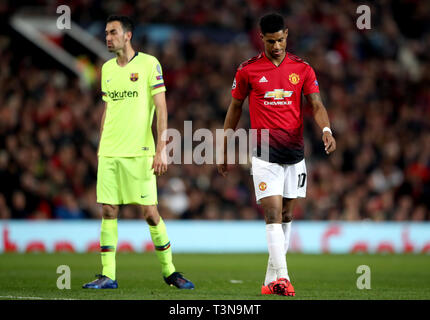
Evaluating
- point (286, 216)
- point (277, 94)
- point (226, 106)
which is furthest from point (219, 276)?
point (226, 106)

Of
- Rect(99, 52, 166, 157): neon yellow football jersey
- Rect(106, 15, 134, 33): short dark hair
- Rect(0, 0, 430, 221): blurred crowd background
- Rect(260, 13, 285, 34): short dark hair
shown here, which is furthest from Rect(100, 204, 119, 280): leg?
Rect(0, 0, 430, 221): blurred crowd background

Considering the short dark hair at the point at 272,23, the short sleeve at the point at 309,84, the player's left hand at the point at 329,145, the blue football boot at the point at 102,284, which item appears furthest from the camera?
the blue football boot at the point at 102,284

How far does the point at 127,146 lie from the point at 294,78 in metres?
1.80

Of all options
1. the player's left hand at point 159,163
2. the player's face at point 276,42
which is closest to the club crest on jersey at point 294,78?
the player's face at point 276,42

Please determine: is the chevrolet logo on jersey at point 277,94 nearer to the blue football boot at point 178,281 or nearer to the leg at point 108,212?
the leg at point 108,212

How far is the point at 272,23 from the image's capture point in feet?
24.2

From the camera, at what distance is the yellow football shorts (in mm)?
8031

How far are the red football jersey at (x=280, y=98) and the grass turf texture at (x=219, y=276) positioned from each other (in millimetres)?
1413

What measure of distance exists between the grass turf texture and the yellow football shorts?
90cm

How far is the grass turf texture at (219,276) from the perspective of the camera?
7496 mm

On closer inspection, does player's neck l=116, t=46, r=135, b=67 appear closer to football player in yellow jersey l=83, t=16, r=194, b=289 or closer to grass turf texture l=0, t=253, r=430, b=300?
football player in yellow jersey l=83, t=16, r=194, b=289

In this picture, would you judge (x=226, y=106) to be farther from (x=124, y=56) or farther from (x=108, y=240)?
(x=108, y=240)

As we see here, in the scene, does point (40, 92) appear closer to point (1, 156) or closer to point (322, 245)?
point (1, 156)
